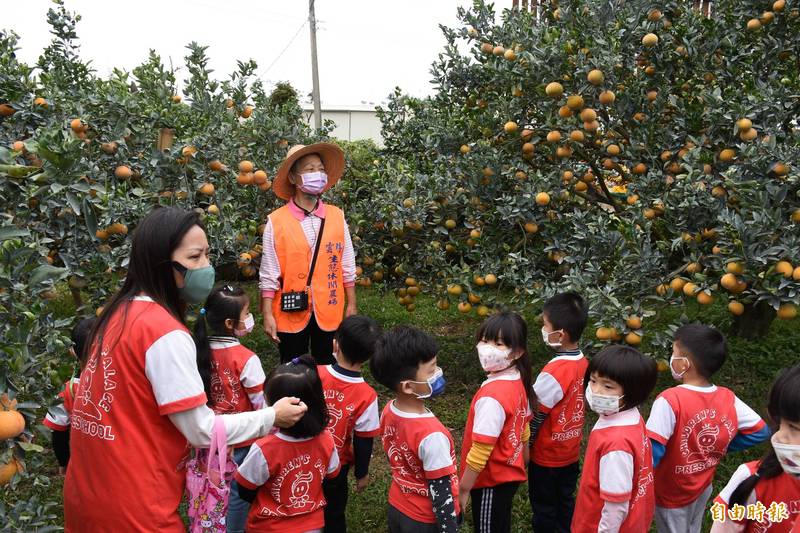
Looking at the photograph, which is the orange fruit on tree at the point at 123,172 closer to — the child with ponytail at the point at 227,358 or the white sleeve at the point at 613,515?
the child with ponytail at the point at 227,358

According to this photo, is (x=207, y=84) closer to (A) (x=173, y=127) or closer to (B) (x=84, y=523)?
(A) (x=173, y=127)

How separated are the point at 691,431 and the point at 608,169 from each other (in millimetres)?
2233

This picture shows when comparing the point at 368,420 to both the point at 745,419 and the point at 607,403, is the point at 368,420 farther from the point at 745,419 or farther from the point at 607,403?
the point at 745,419

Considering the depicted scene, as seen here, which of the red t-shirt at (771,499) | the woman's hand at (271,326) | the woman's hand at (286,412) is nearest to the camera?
the red t-shirt at (771,499)

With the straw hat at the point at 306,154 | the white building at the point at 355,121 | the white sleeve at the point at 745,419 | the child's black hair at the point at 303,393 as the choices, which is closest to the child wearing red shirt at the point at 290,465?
the child's black hair at the point at 303,393

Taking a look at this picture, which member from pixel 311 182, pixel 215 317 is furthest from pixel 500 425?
pixel 311 182

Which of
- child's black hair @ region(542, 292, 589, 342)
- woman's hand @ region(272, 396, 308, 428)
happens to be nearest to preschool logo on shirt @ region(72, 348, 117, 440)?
woman's hand @ region(272, 396, 308, 428)

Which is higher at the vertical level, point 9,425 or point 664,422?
point 9,425

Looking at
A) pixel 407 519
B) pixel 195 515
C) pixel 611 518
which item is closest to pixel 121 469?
pixel 195 515

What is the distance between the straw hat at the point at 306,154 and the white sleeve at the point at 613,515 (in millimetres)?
2403

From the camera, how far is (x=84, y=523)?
6.37ft

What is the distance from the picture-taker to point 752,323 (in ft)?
19.7

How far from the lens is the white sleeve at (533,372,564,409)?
3.02 metres

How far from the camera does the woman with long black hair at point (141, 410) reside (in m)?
1.89
